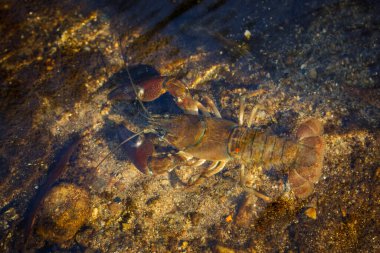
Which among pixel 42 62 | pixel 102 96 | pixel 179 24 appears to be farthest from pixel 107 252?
pixel 179 24

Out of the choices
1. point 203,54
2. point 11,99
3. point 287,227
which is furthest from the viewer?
point 203,54

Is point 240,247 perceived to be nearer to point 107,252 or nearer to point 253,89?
point 107,252

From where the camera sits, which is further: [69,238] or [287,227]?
[69,238]

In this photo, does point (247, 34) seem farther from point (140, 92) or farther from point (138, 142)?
point (138, 142)

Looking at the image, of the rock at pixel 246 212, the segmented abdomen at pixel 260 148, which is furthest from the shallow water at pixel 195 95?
the segmented abdomen at pixel 260 148

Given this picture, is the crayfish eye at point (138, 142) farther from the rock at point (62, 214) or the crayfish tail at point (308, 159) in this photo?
the crayfish tail at point (308, 159)

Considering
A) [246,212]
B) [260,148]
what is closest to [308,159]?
[260,148]
